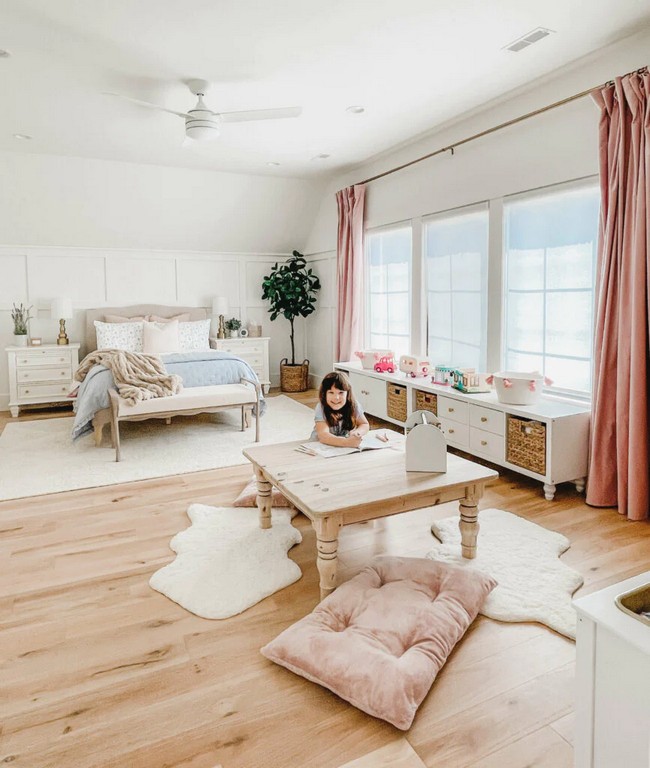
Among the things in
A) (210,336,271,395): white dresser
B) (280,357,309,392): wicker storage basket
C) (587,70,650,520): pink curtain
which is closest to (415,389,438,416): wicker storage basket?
(587,70,650,520): pink curtain

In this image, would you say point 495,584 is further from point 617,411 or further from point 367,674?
point 617,411

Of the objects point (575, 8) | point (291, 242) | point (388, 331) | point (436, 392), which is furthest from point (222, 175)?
point (575, 8)

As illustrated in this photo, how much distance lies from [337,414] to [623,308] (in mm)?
1648

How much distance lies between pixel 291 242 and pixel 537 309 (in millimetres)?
4193

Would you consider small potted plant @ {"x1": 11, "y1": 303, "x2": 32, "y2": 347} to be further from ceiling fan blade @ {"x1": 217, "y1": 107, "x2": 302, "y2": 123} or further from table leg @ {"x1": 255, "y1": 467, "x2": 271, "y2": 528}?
table leg @ {"x1": 255, "y1": 467, "x2": 271, "y2": 528}

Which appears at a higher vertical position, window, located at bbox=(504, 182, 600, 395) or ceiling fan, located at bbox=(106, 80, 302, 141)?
ceiling fan, located at bbox=(106, 80, 302, 141)

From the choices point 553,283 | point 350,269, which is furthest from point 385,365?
point 553,283

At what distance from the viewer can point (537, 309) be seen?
151 inches

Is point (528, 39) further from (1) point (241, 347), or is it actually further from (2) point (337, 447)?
(1) point (241, 347)

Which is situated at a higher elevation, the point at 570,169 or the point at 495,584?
the point at 570,169

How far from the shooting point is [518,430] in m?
3.44

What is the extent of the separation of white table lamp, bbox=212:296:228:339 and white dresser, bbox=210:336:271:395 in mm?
137

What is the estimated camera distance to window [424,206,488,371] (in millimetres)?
4328

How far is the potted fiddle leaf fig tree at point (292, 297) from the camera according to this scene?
6908mm
